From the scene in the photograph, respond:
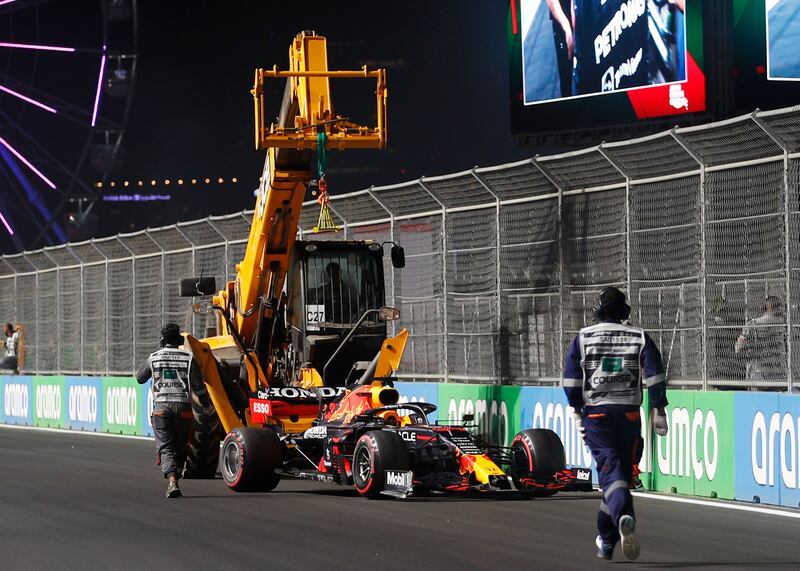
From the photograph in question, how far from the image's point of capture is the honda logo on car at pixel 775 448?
13016 mm

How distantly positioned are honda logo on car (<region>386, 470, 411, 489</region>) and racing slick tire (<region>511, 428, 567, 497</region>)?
3.34ft

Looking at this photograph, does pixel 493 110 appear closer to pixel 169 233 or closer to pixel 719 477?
pixel 169 233

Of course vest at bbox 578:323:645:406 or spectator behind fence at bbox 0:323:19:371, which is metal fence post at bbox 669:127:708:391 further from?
spectator behind fence at bbox 0:323:19:371

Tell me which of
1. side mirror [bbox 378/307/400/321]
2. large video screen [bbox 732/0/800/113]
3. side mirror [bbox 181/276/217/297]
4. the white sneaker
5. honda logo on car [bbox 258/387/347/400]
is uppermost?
large video screen [bbox 732/0/800/113]

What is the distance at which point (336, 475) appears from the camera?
48.2 ft

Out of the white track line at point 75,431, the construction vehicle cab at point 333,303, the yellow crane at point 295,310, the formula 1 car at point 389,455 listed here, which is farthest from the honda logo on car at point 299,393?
the white track line at point 75,431

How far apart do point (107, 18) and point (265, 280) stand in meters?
29.0

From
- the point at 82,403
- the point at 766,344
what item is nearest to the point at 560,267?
the point at 766,344

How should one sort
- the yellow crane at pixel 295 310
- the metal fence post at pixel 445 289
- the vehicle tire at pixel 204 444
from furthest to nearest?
the metal fence post at pixel 445 289, the vehicle tire at pixel 204 444, the yellow crane at pixel 295 310

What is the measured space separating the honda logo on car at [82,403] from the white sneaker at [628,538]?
1868cm

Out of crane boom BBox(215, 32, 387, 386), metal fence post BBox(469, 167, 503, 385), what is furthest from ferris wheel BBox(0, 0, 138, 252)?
metal fence post BBox(469, 167, 503, 385)

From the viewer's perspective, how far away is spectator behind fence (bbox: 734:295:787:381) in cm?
1379

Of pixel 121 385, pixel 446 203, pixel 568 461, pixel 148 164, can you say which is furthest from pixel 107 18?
pixel 568 461

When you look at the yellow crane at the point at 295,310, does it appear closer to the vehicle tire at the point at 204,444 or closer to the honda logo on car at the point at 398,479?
the vehicle tire at the point at 204,444
